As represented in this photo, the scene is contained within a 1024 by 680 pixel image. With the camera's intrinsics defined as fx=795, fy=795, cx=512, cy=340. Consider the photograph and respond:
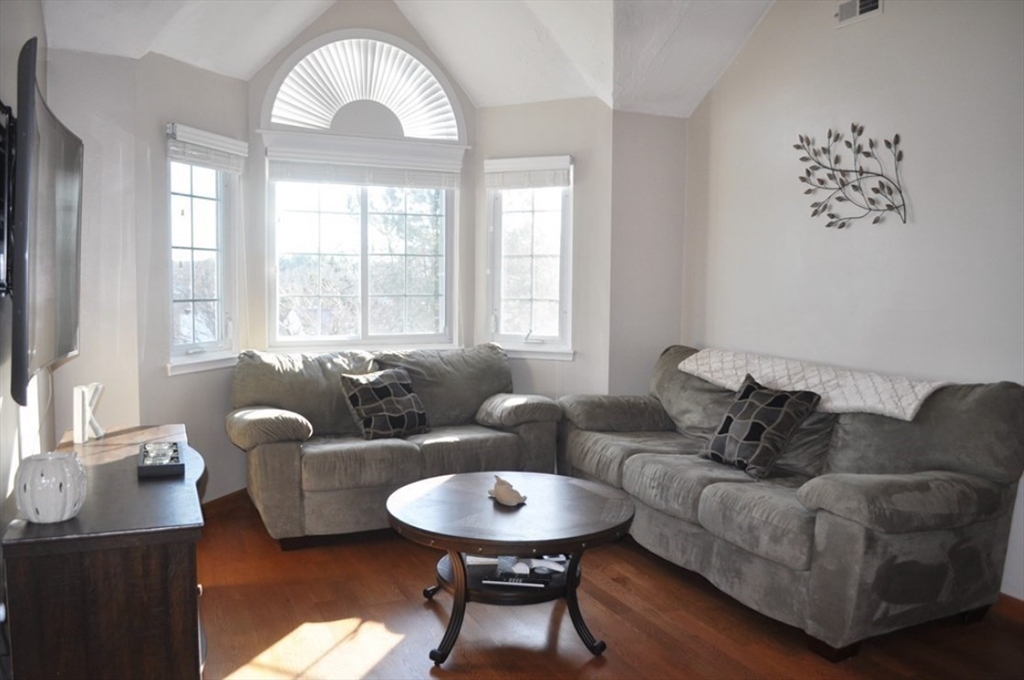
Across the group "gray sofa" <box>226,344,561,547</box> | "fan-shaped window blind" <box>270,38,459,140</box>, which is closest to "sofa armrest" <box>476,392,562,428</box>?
"gray sofa" <box>226,344,561,547</box>

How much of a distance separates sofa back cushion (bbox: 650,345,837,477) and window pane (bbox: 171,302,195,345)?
2.61m

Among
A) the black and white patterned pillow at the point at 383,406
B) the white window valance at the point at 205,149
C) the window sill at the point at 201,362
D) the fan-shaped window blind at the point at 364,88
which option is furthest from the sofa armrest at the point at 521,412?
the white window valance at the point at 205,149

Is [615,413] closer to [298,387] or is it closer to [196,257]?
[298,387]

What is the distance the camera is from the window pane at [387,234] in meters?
5.06

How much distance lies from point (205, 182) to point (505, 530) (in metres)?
2.83

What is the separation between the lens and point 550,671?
8.87 feet

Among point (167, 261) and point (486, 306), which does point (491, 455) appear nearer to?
point (486, 306)

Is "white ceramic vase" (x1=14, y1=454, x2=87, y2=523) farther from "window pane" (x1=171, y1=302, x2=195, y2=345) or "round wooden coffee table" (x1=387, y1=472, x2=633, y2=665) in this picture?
"window pane" (x1=171, y1=302, x2=195, y2=345)

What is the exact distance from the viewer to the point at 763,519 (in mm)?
2965

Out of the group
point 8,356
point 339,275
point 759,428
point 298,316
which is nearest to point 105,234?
point 298,316

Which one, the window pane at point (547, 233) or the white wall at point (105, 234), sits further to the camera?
the window pane at point (547, 233)

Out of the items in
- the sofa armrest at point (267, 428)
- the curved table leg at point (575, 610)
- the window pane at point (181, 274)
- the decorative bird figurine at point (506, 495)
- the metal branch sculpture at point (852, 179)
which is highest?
the metal branch sculpture at point (852, 179)

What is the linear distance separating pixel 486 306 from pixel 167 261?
6.52 ft

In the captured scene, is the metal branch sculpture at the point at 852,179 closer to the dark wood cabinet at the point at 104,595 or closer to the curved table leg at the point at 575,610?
the curved table leg at the point at 575,610
